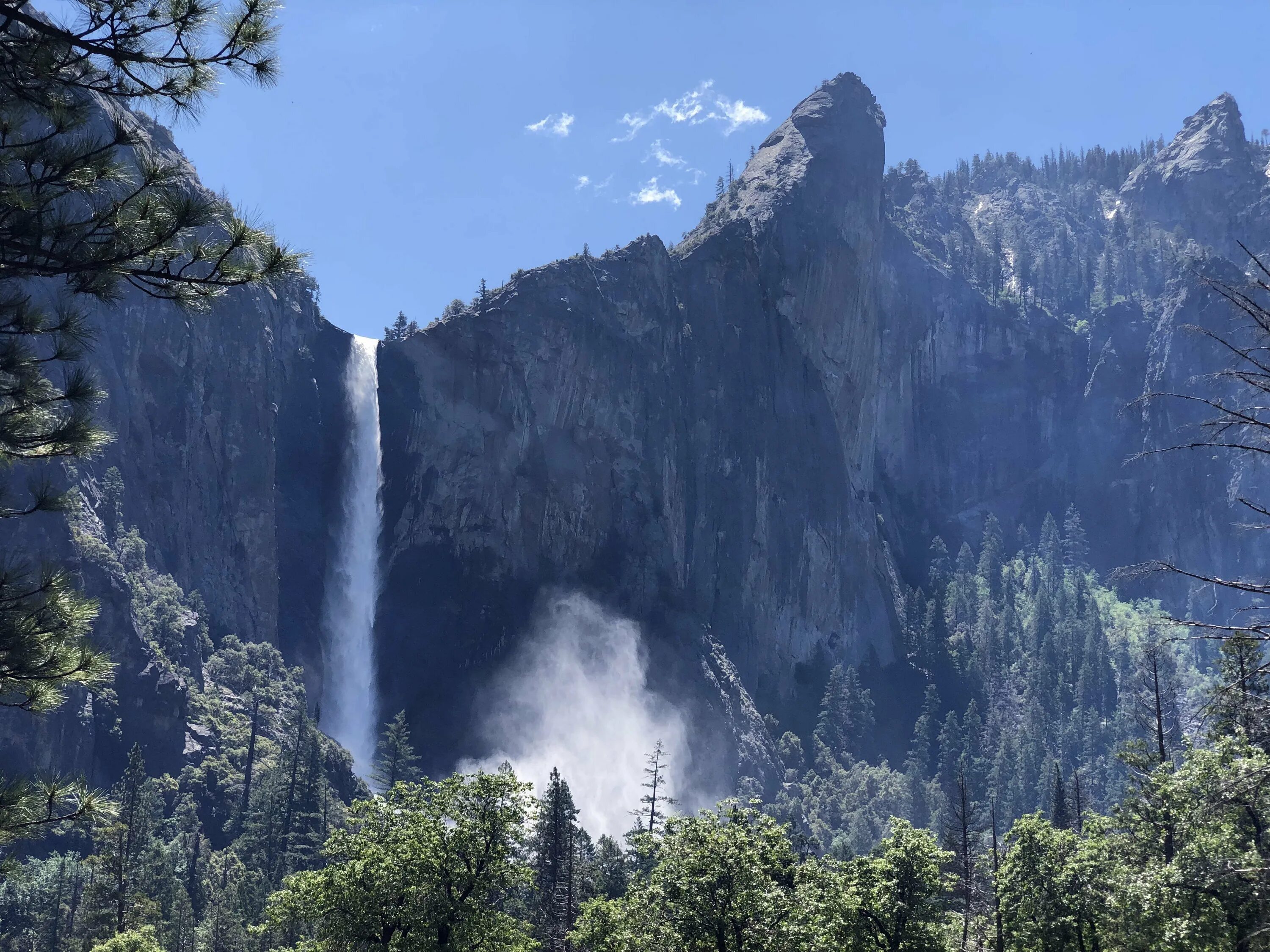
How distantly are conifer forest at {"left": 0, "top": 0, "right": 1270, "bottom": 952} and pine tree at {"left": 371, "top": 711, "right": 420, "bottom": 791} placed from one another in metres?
0.79

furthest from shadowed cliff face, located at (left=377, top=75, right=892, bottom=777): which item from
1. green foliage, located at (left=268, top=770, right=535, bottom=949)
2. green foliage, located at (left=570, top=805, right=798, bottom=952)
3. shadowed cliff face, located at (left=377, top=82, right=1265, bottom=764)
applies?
green foliage, located at (left=570, top=805, right=798, bottom=952)

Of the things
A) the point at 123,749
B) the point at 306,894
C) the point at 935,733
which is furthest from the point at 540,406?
the point at 306,894

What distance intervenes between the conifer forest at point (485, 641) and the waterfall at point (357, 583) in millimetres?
454

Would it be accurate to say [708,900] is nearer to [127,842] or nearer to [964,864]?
[964,864]

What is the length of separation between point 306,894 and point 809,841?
59703mm

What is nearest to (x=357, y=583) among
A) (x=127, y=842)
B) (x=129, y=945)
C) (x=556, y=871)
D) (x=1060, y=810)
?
(x=127, y=842)

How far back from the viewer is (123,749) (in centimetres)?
11238

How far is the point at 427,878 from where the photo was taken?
37.2 meters

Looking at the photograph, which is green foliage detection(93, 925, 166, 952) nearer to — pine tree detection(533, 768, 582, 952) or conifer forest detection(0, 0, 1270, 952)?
conifer forest detection(0, 0, 1270, 952)

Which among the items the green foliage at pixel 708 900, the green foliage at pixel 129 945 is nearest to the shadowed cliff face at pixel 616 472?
the green foliage at pixel 129 945

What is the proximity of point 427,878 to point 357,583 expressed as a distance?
11808 centimetres

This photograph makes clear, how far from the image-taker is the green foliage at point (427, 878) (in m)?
36.6

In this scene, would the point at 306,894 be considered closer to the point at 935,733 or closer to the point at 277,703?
the point at 277,703

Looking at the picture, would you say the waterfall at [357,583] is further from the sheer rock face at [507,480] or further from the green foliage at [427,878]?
the green foliage at [427,878]
